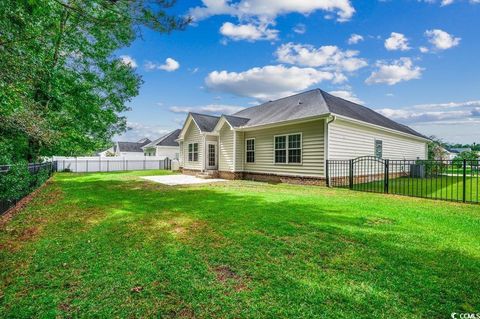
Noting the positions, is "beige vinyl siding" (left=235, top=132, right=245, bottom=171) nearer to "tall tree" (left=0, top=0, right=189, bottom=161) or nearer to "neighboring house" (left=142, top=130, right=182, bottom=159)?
"tall tree" (left=0, top=0, right=189, bottom=161)

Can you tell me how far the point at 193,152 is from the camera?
18828 millimetres

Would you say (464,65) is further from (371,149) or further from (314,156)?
(314,156)

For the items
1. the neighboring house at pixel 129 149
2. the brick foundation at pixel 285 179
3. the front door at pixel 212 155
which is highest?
the neighboring house at pixel 129 149

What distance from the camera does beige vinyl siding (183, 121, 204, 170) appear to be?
17750 mm

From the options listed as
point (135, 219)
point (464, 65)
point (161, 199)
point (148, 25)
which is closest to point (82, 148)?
point (161, 199)

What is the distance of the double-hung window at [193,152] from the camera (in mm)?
18641

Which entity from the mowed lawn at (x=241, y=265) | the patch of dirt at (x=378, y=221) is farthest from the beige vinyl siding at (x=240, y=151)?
the patch of dirt at (x=378, y=221)

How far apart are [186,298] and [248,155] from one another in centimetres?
1348

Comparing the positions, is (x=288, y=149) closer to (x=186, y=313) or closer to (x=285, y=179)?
(x=285, y=179)

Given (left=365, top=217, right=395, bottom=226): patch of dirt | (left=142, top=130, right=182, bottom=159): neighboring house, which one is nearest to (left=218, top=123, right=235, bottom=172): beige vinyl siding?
(left=365, top=217, right=395, bottom=226): patch of dirt

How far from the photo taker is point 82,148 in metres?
11.8

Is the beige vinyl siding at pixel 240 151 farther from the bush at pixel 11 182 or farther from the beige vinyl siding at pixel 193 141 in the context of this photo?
the bush at pixel 11 182

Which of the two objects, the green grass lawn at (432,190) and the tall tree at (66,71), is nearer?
the tall tree at (66,71)

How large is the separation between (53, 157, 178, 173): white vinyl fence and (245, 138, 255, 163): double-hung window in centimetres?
1133
